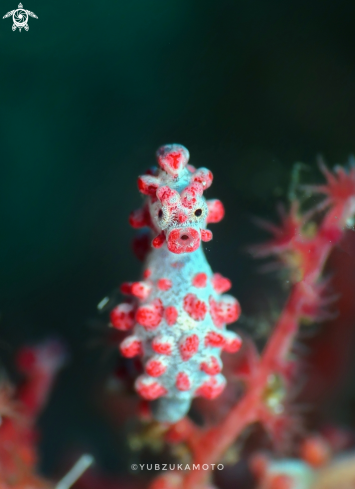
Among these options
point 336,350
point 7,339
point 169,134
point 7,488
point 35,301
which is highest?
point 169,134

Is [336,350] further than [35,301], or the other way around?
[336,350]

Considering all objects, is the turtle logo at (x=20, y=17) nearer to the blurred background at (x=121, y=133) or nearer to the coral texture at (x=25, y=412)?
the blurred background at (x=121, y=133)

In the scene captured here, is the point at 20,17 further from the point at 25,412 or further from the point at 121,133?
the point at 25,412

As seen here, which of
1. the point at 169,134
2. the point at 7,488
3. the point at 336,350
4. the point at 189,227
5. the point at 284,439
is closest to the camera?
the point at 189,227

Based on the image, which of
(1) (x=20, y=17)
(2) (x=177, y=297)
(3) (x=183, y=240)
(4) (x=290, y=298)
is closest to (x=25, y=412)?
(2) (x=177, y=297)

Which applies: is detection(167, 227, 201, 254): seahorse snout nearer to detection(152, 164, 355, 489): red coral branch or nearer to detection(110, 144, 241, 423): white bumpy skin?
detection(110, 144, 241, 423): white bumpy skin

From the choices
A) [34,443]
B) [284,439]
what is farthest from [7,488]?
[284,439]

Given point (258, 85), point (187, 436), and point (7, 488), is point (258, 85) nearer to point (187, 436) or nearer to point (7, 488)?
point (187, 436)

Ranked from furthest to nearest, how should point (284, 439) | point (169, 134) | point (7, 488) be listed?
point (284, 439), point (169, 134), point (7, 488)
